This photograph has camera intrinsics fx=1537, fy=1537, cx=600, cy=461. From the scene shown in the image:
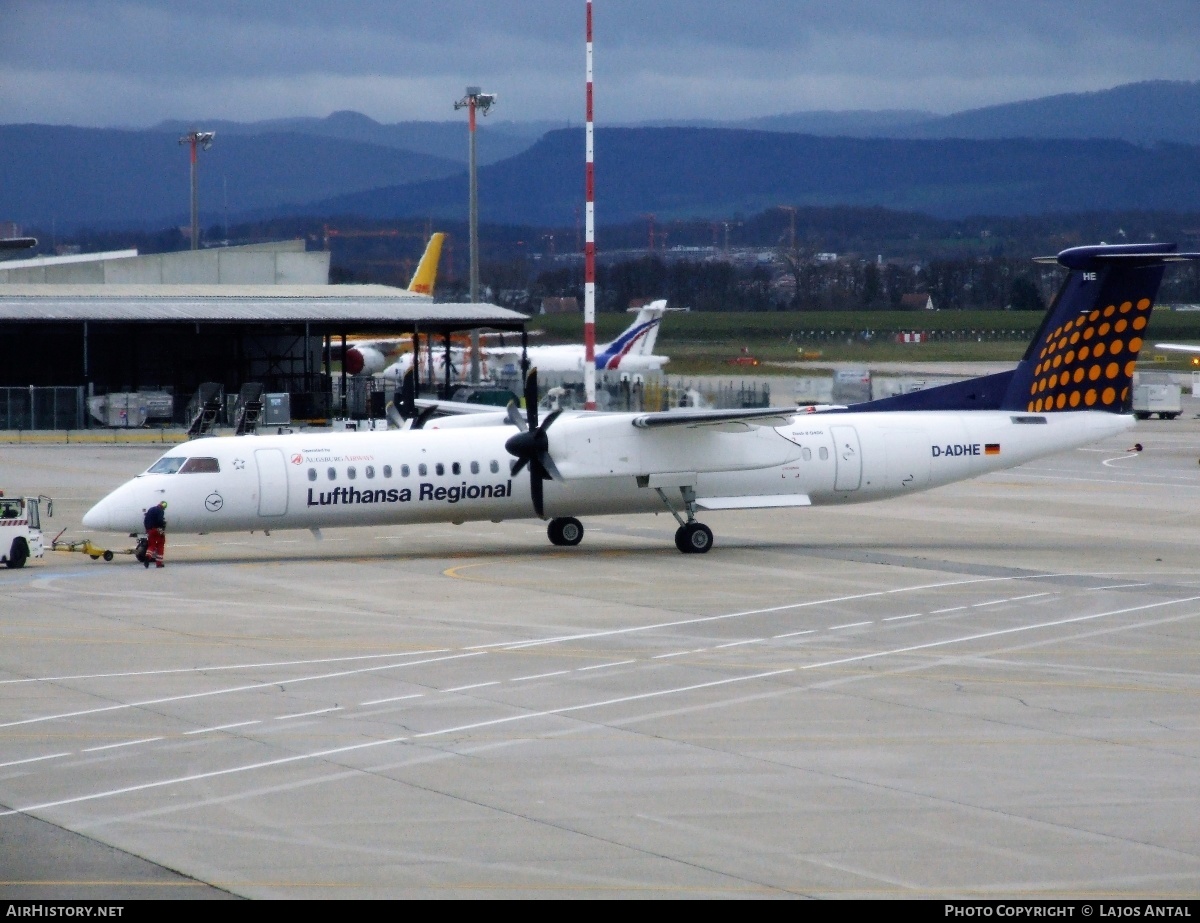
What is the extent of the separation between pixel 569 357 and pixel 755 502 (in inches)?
2498

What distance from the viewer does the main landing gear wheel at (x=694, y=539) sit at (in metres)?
32.2

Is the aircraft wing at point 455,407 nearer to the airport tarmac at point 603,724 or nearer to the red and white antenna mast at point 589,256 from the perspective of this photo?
the red and white antenna mast at point 589,256

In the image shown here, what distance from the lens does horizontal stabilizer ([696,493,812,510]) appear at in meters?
32.4

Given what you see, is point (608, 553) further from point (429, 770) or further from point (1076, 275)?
point (429, 770)

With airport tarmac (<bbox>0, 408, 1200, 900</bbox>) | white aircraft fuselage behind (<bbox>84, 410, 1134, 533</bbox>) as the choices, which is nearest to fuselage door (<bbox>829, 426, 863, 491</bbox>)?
white aircraft fuselage behind (<bbox>84, 410, 1134, 533</bbox>)

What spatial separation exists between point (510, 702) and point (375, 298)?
6590 centimetres

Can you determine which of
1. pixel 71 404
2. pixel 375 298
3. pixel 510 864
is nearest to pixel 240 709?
pixel 510 864

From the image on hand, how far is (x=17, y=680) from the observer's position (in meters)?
19.7

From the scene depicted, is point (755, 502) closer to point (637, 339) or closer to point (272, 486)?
point (272, 486)

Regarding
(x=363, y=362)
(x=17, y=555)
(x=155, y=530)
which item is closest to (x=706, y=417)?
(x=155, y=530)

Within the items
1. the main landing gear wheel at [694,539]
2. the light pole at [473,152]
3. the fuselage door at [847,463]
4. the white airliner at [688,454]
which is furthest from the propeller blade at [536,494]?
the light pole at [473,152]

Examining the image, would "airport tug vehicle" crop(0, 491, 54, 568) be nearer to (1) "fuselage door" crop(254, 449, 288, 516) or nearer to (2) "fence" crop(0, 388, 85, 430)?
(1) "fuselage door" crop(254, 449, 288, 516)

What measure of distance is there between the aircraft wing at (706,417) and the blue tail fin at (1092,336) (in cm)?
460

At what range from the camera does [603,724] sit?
17.1 meters
